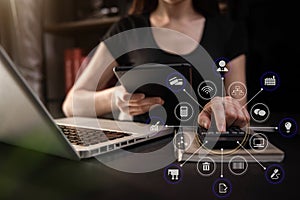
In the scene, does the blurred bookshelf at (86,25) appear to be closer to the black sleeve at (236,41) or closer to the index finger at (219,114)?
the black sleeve at (236,41)

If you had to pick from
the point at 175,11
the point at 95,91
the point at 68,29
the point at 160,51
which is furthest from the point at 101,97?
the point at 68,29

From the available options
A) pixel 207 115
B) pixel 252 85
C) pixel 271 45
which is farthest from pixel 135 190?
pixel 271 45

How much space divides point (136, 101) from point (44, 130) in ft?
0.68

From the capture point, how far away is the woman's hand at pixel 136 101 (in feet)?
1.56

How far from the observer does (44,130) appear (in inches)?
12.5

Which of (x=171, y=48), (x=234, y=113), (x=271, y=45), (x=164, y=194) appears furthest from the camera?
(x=171, y=48)

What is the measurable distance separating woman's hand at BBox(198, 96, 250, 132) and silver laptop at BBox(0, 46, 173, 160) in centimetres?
9

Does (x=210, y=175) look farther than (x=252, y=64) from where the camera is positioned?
No

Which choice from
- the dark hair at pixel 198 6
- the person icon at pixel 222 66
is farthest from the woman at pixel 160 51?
the person icon at pixel 222 66

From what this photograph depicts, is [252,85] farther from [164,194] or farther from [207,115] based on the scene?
[164,194]

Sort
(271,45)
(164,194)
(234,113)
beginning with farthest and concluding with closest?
(271,45) < (234,113) < (164,194)

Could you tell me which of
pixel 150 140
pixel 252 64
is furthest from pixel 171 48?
pixel 150 140

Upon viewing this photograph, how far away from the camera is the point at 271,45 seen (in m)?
0.53

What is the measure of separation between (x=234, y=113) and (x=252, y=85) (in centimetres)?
A: 11
